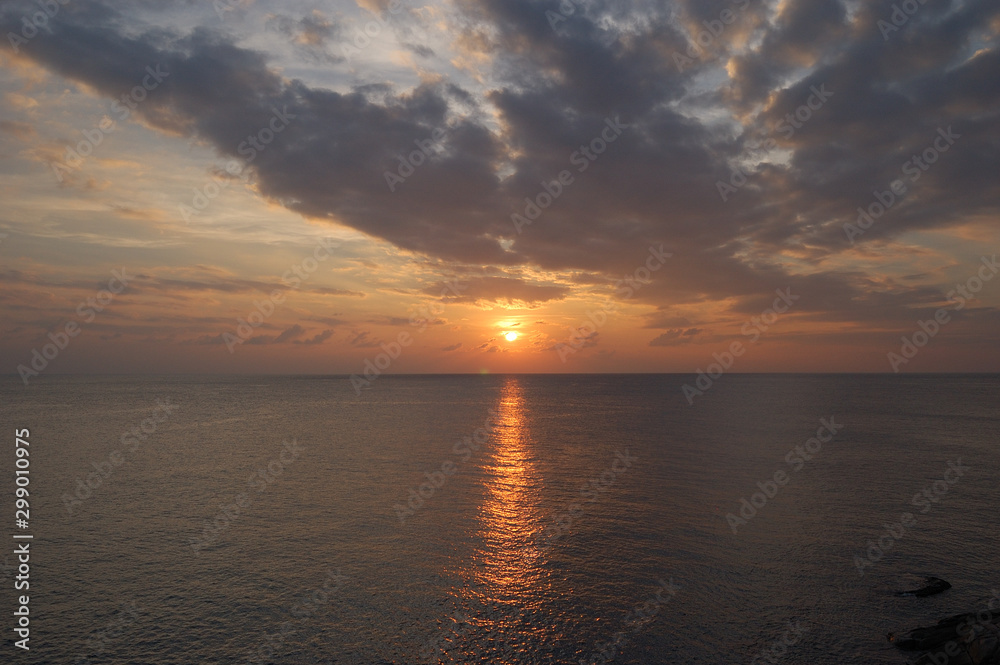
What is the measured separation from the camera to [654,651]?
2236 centimetres

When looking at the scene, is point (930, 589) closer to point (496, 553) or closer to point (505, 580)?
point (505, 580)

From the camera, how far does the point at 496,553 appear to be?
1324 inches

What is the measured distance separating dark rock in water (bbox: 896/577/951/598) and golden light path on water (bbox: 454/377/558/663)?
62.0ft

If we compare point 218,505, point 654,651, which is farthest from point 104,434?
point 654,651

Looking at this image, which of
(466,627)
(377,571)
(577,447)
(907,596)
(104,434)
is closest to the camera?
(466,627)

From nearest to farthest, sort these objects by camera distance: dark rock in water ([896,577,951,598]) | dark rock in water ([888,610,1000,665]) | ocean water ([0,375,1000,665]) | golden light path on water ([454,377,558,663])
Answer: dark rock in water ([888,610,1000,665]), golden light path on water ([454,377,558,663]), ocean water ([0,375,1000,665]), dark rock in water ([896,577,951,598])

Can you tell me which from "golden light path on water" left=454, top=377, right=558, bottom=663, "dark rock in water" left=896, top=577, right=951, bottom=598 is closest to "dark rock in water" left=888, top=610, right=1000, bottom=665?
"dark rock in water" left=896, top=577, right=951, bottom=598

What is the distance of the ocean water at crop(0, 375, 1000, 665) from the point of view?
23.1 meters

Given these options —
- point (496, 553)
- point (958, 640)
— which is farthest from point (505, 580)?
point (958, 640)

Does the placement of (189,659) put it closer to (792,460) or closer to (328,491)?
(328,491)

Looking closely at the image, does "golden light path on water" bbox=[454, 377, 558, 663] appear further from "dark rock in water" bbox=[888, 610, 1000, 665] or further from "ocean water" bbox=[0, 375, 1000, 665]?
"dark rock in water" bbox=[888, 610, 1000, 665]

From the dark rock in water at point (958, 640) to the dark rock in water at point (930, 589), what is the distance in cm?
320

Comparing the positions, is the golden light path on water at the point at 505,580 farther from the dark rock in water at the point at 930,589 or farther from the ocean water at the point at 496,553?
the dark rock in water at the point at 930,589

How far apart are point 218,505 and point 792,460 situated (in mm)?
62960
